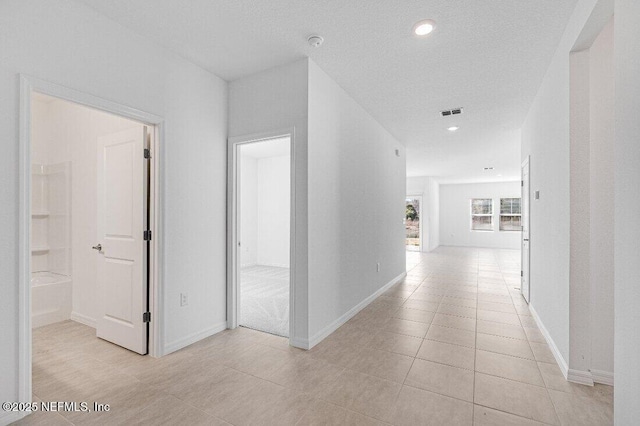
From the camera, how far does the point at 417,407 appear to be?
1.96m

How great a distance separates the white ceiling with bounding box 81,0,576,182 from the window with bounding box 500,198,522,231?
934 cm

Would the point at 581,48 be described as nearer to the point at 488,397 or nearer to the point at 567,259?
the point at 567,259

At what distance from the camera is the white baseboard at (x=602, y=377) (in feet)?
7.26

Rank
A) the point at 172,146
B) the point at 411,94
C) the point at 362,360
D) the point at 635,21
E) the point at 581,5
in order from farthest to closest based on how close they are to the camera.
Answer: the point at 411,94, the point at 172,146, the point at 362,360, the point at 581,5, the point at 635,21

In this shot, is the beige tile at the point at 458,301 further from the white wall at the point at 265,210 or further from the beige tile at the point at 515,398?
the white wall at the point at 265,210

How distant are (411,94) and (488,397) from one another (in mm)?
3235

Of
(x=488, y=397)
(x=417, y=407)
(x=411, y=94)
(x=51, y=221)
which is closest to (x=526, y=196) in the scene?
(x=411, y=94)

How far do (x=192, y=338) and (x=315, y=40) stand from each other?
119 inches

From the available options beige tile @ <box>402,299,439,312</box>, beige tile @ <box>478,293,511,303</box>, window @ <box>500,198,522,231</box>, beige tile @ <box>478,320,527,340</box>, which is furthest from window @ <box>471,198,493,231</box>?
beige tile @ <box>478,320,527,340</box>

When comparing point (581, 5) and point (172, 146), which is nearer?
point (581, 5)

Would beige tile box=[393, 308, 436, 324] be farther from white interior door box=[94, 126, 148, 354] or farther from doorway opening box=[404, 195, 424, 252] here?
doorway opening box=[404, 195, 424, 252]

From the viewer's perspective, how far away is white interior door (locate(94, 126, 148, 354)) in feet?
8.98

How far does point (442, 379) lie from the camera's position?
230cm

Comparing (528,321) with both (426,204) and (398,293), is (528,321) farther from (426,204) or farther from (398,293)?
(426,204)
